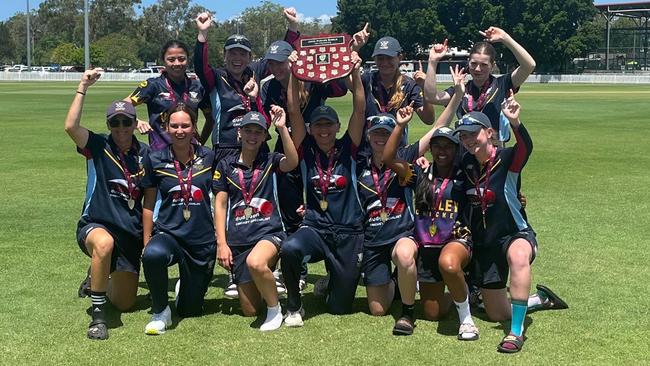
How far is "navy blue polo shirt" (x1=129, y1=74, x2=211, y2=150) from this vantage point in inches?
267

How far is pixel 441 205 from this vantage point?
545cm

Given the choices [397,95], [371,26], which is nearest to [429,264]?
[397,95]

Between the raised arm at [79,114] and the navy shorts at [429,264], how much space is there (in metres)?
2.81

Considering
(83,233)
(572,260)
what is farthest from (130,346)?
(572,260)

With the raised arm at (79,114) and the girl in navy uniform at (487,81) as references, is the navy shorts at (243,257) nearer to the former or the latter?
the raised arm at (79,114)

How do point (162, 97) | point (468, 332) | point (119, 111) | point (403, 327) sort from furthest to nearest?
point (162, 97), point (119, 111), point (403, 327), point (468, 332)

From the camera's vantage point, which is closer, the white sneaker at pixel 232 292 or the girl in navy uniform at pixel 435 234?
the girl in navy uniform at pixel 435 234

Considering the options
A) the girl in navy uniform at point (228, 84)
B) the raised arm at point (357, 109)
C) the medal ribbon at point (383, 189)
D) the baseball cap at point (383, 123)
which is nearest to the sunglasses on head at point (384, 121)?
the baseball cap at point (383, 123)

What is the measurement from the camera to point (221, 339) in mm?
5125

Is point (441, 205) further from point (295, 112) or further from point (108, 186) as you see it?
point (108, 186)

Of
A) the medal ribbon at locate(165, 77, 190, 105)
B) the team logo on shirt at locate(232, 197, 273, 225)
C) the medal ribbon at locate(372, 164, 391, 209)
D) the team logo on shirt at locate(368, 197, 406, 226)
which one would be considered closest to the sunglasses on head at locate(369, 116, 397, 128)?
the medal ribbon at locate(372, 164, 391, 209)

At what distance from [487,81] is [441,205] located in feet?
5.31

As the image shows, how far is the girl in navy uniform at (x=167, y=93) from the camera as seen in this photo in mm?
6723

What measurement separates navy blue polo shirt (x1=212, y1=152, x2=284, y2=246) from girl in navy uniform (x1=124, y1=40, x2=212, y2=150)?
4.01 ft
